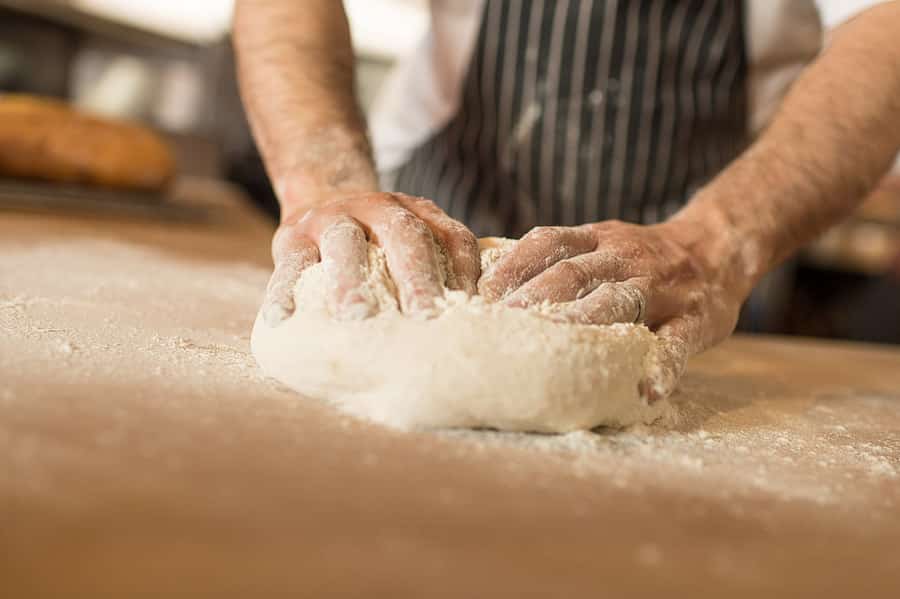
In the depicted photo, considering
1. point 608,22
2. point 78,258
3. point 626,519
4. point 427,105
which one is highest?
point 608,22

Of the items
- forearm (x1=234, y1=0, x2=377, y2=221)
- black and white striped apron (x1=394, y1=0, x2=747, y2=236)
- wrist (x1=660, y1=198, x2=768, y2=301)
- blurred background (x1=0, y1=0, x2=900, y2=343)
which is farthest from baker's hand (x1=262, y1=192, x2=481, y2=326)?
blurred background (x1=0, y1=0, x2=900, y2=343)

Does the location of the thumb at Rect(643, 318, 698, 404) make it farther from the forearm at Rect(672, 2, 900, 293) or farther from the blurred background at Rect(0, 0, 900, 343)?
the blurred background at Rect(0, 0, 900, 343)

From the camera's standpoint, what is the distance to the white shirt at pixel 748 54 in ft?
4.54

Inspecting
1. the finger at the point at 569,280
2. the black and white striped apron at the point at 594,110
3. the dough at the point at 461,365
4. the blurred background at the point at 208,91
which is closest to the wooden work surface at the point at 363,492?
the dough at the point at 461,365

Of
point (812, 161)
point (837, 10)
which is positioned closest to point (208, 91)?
point (837, 10)

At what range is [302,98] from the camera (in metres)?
1.08

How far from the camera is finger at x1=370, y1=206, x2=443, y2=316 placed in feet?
2.26

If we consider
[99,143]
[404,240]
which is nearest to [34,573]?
[404,240]

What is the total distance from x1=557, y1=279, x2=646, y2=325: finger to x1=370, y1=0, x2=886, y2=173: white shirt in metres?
0.77

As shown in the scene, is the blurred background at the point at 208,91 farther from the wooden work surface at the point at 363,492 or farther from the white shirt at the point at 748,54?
the wooden work surface at the point at 363,492

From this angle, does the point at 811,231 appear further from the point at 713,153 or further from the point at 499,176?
the point at 499,176

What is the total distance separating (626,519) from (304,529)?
0.68 ft

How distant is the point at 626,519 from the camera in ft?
1.71

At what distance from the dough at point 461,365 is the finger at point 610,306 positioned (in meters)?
0.02
